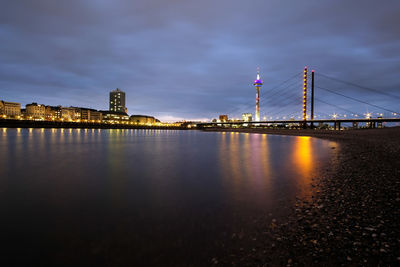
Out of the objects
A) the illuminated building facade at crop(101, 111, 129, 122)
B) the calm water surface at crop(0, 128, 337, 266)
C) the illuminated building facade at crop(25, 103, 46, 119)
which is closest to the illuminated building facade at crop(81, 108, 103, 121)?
the illuminated building facade at crop(101, 111, 129, 122)

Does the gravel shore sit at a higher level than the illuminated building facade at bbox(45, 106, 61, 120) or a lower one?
lower

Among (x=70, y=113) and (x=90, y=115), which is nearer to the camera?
(x=70, y=113)

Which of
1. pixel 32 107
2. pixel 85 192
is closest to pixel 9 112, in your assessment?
pixel 32 107

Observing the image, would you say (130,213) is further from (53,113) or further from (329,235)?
(53,113)

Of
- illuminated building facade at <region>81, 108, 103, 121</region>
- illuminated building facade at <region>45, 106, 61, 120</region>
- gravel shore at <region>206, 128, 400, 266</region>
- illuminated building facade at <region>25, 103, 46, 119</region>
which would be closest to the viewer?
gravel shore at <region>206, 128, 400, 266</region>

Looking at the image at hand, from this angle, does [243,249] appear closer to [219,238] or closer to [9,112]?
[219,238]

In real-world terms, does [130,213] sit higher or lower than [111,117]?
lower

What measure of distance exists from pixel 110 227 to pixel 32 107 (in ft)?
624

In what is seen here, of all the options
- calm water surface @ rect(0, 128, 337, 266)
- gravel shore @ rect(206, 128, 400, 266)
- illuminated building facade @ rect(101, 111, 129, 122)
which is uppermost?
illuminated building facade @ rect(101, 111, 129, 122)

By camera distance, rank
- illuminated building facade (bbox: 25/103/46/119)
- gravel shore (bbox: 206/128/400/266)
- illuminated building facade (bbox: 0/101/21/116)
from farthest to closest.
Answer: illuminated building facade (bbox: 25/103/46/119), illuminated building facade (bbox: 0/101/21/116), gravel shore (bbox: 206/128/400/266)

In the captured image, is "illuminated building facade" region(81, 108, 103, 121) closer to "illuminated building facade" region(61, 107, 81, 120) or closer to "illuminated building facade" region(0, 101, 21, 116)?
"illuminated building facade" region(61, 107, 81, 120)

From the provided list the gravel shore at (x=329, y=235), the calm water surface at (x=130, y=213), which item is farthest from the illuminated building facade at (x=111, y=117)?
the gravel shore at (x=329, y=235)

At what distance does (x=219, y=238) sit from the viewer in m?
3.65

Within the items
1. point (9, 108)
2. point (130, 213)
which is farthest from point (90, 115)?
point (130, 213)
